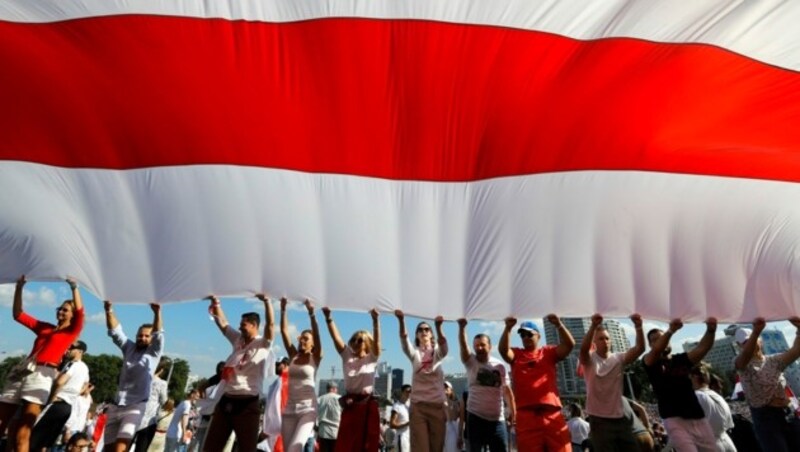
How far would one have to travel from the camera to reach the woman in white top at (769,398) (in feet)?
14.3

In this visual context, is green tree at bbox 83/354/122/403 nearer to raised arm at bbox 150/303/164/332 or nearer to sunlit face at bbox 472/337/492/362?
raised arm at bbox 150/303/164/332

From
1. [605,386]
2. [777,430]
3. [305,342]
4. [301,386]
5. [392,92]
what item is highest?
[392,92]

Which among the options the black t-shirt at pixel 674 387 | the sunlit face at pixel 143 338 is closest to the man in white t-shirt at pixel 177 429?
the sunlit face at pixel 143 338

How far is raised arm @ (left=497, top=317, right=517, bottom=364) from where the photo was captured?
4.02 metres

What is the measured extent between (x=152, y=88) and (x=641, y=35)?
3.46 m

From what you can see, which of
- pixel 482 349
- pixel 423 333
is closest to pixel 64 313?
pixel 423 333

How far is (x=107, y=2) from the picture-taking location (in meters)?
3.39

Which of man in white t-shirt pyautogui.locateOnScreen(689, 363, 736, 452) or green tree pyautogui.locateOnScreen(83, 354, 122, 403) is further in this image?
green tree pyautogui.locateOnScreen(83, 354, 122, 403)

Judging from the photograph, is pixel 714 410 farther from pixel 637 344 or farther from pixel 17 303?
pixel 17 303

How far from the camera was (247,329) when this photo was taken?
4469 mm

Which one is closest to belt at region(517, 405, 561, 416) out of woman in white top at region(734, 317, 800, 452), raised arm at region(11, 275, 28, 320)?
woman in white top at region(734, 317, 800, 452)

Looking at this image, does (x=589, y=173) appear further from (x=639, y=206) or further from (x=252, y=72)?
(x=252, y=72)

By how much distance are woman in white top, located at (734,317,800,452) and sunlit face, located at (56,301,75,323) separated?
624 centimetres

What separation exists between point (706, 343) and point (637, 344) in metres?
0.53
